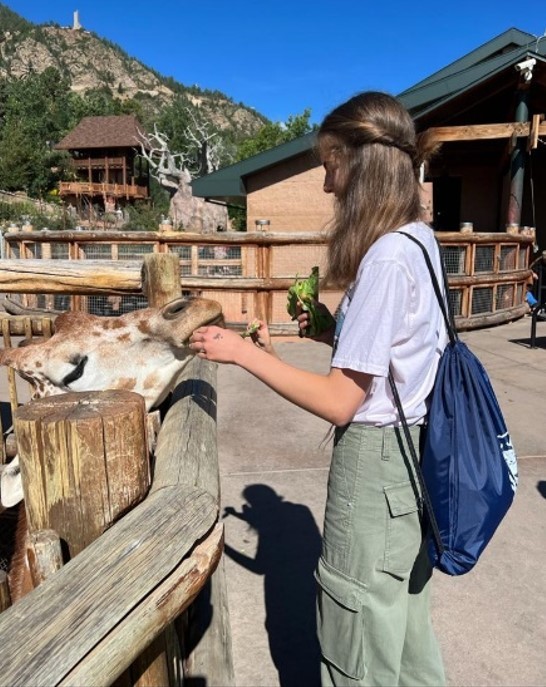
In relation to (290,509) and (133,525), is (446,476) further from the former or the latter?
(290,509)

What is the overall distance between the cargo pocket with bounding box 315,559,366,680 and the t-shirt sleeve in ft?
1.98

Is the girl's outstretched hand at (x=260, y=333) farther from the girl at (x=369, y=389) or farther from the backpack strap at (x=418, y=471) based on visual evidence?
the backpack strap at (x=418, y=471)

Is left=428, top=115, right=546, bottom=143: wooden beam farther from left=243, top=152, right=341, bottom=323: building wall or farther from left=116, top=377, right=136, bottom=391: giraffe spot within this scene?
left=116, top=377, right=136, bottom=391: giraffe spot

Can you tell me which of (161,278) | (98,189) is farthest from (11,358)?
(98,189)

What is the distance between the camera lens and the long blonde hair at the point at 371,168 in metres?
1.50

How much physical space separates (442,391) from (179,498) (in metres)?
0.71

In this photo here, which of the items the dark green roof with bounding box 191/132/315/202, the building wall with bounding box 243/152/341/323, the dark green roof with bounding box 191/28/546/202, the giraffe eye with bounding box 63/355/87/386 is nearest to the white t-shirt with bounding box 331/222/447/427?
the giraffe eye with bounding box 63/355/87/386

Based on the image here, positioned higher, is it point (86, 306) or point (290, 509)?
point (86, 306)

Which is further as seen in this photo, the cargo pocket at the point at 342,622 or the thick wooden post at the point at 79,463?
the cargo pocket at the point at 342,622

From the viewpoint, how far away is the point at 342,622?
156cm

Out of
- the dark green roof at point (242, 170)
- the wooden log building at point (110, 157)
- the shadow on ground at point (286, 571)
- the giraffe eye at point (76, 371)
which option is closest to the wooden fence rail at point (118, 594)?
the giraffe eye at point (76, 371)

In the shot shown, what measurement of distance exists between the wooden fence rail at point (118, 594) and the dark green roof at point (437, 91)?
32.0 feet

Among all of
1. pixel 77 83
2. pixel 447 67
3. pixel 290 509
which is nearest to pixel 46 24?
pixel 77 83

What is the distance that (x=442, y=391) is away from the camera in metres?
1.53
